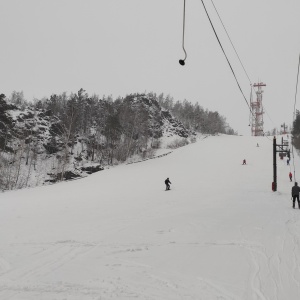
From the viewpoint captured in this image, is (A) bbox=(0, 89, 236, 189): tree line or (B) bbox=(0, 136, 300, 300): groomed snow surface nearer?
(B) bbox=(0, 136, 300, 300): groomed snow surface

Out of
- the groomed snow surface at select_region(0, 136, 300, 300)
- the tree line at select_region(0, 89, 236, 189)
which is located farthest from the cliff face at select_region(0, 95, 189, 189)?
the groomed snow surface at select_region(0, 136, 300, 300)

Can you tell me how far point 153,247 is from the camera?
8.90 m

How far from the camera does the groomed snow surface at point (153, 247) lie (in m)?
5.95

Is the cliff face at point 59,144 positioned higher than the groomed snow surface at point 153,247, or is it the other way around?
the cliff face at point 59,144

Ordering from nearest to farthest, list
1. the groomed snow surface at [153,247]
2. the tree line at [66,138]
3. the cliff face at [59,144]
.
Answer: the groomed snow surface at [153,247]
the tree line at [66,138]
the cliff face at [59,144]

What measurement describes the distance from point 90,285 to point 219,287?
2728 mm

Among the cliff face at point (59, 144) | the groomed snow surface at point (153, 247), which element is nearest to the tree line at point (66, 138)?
the cliff face at point (59, 144)

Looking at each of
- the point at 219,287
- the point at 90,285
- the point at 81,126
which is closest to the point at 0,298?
the point at 90,285

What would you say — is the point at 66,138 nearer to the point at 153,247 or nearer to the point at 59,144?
the point at 59,144

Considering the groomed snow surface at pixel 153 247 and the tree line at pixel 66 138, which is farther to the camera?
the tree line at pixel 66 138

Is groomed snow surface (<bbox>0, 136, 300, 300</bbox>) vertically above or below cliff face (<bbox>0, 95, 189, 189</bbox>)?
below

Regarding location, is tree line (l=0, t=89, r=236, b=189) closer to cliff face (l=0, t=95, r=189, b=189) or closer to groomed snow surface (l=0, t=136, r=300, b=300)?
cliff face (l=0, t=95, r=189, b=189)

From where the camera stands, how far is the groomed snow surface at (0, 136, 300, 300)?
5.95 metres

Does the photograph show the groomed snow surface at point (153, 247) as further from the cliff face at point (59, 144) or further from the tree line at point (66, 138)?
the cliff face at point (59, 144)
